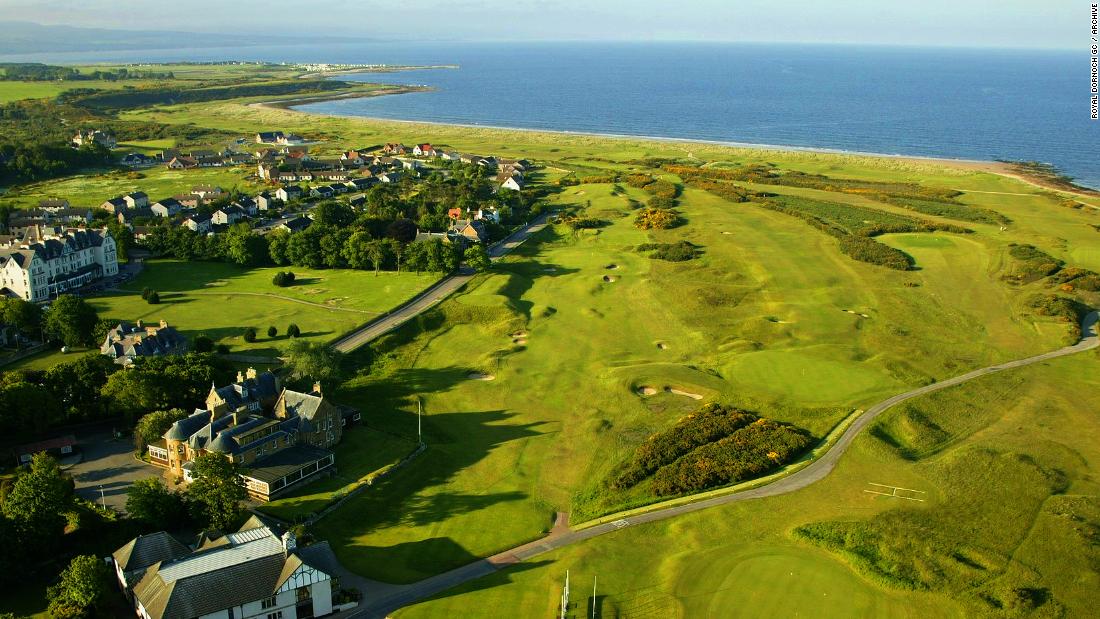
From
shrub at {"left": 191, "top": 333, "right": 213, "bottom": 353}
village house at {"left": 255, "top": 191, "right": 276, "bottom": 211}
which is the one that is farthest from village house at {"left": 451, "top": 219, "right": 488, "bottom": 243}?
shrub at {"left": 191, "top": 333, "right": 213, "bottom": 353}

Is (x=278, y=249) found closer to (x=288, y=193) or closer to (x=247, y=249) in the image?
(x=247, y=249)

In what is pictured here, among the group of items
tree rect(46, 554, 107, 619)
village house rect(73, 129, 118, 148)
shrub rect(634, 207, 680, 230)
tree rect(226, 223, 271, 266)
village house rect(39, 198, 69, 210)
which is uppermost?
village house rect(73, 129, 118, 148)

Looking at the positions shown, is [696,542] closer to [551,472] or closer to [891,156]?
[551,472]

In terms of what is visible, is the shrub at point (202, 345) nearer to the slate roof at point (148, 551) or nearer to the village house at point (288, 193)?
the slate roof at point (148, 551)

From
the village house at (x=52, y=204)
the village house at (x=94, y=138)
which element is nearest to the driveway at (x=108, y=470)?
the village house at (x=52, y=204)

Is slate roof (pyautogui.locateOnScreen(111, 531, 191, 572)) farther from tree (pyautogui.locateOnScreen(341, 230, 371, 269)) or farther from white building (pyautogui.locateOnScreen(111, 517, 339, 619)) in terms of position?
tree (pyautogui.locateOnScreen(341, 230, 371, 269))

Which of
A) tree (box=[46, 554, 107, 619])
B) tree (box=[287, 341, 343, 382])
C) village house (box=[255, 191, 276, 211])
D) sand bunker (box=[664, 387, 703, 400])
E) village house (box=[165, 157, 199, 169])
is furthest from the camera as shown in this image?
village house (box=[165, 157, 199, 169])
